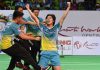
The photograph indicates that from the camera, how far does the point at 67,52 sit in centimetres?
1839

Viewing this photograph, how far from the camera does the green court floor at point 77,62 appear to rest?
48.4 ft

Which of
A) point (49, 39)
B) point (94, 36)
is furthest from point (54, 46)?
point (94, 36)

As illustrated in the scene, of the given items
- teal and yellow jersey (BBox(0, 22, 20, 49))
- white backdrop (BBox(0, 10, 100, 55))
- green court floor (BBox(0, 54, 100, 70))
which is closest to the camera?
teal and yellow jersey (BBox(0, 22, 20, 49))

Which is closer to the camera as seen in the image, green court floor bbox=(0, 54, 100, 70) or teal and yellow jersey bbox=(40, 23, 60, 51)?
teal and yellow jersey bbox=(40, 23, 60, 51)

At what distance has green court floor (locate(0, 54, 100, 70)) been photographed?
14.8 meters

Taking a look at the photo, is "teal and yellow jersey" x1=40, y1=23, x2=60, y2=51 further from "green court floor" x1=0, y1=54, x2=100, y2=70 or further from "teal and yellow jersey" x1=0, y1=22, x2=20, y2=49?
"green court floor" x1=0, y1=54, x2=100, y2=70

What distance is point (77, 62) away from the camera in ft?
53.6

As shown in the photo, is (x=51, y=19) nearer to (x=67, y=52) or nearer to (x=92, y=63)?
(x=92, y=63)

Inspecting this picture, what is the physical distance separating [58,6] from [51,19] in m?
10.3

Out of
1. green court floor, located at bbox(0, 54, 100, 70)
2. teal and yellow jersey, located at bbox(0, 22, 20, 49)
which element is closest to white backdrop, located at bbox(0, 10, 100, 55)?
green court floor, located at bbox(0, 54, 100, 70)

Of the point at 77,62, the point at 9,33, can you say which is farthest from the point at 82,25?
the point at 9,33

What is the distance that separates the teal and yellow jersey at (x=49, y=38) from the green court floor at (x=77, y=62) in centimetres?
382

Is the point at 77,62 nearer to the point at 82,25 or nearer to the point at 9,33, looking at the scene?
the point at 82,25

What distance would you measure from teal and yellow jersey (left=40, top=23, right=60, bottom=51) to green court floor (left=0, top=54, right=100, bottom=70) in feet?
12.5
